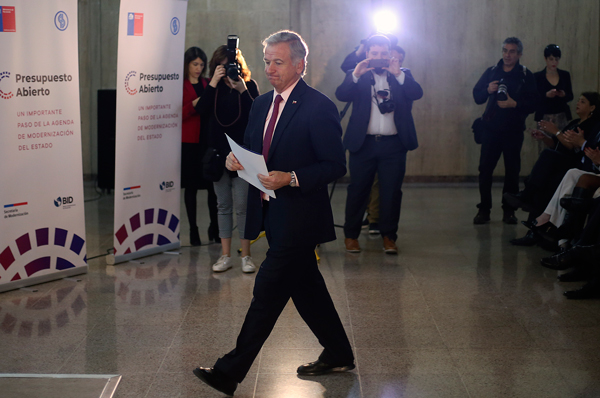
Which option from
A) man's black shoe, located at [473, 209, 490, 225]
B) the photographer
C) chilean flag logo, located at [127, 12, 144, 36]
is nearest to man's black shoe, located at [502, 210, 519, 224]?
the photographer

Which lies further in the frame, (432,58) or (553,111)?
(432,58)

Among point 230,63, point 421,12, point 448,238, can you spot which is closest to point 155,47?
point 230,63

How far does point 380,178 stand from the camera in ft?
18.4

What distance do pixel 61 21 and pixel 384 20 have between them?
5659mm

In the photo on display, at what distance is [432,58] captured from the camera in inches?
369

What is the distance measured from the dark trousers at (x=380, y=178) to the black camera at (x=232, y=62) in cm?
130

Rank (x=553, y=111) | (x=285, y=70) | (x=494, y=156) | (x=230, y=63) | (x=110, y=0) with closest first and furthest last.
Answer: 1. (x=285, y=70)
2. (x=230, y=63)
3. (x=494, y=156)
4. (x=553, y=111)
5. (x=110, y=0)

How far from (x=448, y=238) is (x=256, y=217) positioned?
144 inches

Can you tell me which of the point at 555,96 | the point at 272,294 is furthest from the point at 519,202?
the point at 272,294

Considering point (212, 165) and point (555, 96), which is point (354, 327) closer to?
point (212, 165)

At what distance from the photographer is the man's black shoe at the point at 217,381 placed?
2.87 metres

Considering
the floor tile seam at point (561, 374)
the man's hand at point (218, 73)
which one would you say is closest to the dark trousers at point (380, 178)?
the man's hand at point (218, 73)

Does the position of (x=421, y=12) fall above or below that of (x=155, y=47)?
above

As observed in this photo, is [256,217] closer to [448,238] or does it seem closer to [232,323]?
[232,323]
